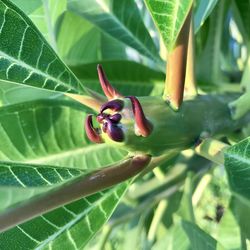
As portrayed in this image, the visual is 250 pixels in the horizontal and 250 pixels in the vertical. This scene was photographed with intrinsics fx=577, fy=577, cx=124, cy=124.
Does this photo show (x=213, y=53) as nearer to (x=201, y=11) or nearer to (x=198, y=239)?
(x=201, y=11)

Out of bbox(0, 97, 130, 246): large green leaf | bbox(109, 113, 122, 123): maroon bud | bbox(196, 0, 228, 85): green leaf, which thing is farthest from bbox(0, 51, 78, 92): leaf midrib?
bbox(196, 0, 228, 85): green leaf

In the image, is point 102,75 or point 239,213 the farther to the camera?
point 239,213

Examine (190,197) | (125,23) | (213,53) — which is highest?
(125,23)

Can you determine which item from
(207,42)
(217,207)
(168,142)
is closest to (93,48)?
(207,42)

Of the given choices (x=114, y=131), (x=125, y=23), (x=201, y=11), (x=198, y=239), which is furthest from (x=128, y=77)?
(x=114, y=131)

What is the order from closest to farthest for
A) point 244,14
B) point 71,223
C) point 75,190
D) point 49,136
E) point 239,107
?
point 75,190
point 71,223
point 239,107
point 49,136
point 244,14

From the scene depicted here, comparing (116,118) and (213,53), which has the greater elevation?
(116,118)

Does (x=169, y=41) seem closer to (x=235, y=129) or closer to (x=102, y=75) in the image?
(x=102, y=75)
